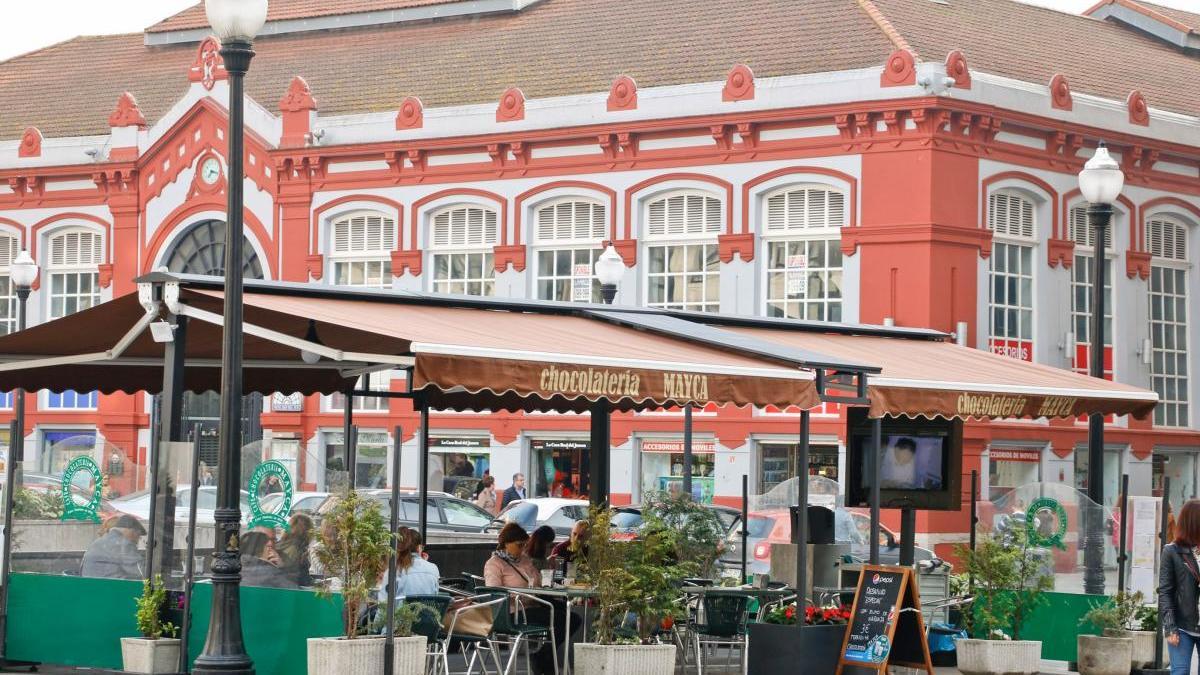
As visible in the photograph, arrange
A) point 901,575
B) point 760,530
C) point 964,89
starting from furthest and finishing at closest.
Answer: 1. point 964,89
2. point 760,530
3. point 901,575

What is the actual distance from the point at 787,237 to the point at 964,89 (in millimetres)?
4127

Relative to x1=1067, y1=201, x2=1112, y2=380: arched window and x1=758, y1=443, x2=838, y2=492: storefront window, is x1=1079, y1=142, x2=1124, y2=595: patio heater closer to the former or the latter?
x1=758, y1=443, x2=838, y2=492: storefront window

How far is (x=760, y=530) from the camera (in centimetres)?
2544

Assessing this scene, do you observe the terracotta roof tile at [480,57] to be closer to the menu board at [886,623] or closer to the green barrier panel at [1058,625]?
the green barrier panel at [1058,625]

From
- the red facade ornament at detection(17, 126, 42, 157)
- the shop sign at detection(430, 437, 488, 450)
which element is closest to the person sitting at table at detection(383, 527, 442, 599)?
the shop sign at detection(430, 437, 488, 450)

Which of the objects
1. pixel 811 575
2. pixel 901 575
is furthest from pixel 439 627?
pixel 811 575

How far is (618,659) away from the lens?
48.0 feet

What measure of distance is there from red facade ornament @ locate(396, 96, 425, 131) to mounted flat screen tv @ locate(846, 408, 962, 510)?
73.5ft

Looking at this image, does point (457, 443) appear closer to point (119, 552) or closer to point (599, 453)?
point (599, 453)

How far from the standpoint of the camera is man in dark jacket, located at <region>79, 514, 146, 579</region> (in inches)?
614

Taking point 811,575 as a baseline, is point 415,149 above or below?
above

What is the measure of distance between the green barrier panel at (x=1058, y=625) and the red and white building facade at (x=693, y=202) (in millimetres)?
15897

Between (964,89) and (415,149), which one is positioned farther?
(415,149)

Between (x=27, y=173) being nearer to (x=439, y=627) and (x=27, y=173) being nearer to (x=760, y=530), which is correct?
(x=760, y=530)
